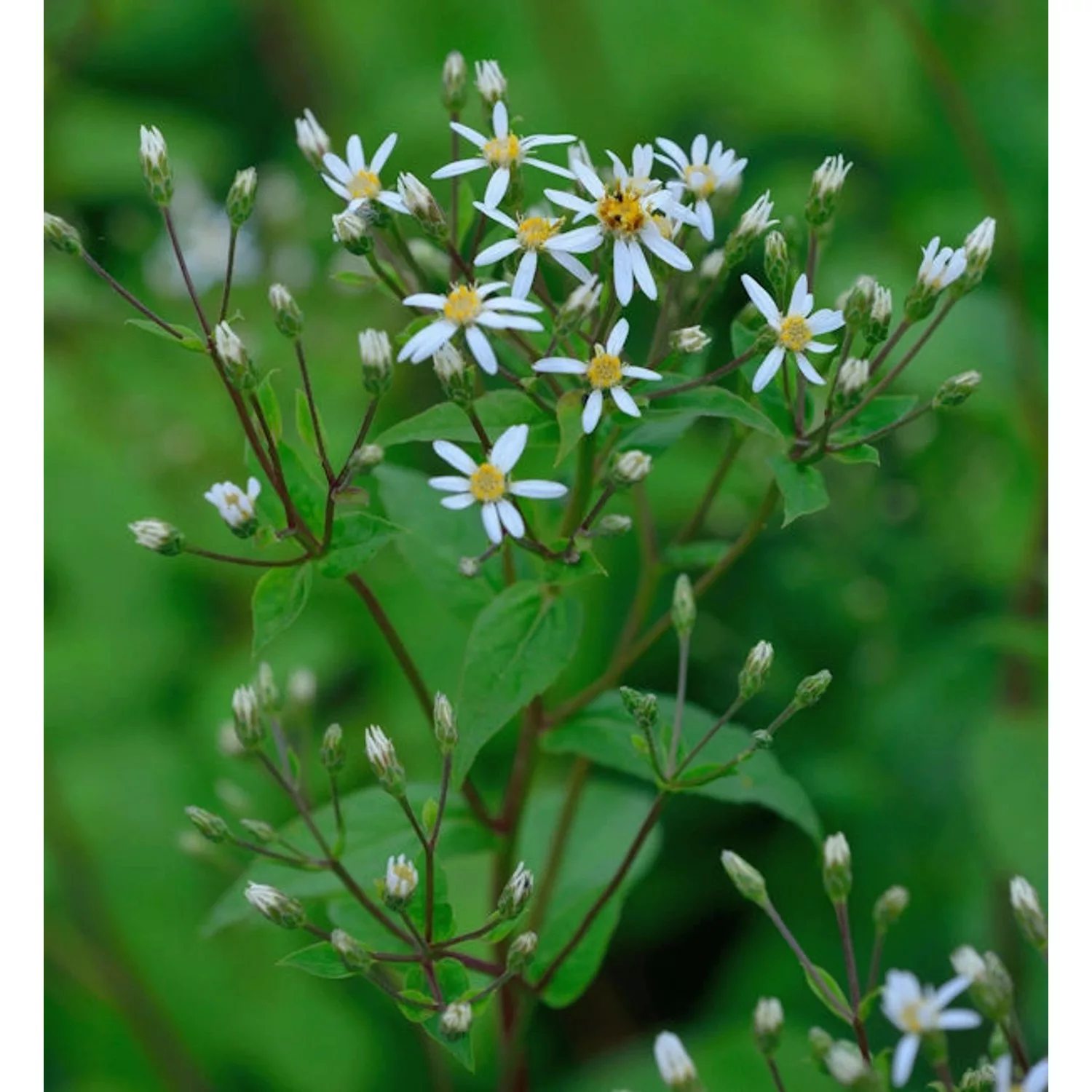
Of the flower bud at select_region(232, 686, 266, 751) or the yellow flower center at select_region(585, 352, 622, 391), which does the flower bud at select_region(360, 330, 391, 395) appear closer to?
the yellow flower center at select_region(585, 352, 622, 391)

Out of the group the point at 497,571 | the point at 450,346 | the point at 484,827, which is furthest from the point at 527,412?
the point at 484,827

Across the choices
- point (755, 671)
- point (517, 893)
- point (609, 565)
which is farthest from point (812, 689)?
point (609, 565)

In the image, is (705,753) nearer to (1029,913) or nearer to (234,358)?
(1029,913)

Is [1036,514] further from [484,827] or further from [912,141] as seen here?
[484,827]

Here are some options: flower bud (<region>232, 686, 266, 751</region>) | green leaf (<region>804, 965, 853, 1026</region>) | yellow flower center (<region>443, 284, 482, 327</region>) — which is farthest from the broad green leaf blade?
yellow flower center (<region>443, 284, 482, 327</region>)

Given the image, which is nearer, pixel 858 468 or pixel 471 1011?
pixel 471 1011

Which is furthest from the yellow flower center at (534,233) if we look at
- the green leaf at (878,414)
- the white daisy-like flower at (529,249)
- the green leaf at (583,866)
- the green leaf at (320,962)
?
the green leaf at (583,866)
